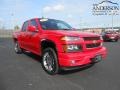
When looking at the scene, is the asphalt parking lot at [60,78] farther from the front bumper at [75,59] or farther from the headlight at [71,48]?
the headlight at [71,48]

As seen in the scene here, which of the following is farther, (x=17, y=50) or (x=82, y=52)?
(x=17, y=50)

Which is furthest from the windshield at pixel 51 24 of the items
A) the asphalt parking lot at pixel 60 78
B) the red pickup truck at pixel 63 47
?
the asphalt parking lot at pixel 60 78

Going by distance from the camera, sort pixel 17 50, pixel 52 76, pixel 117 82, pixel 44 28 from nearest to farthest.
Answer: pixel 117 82, pixel 52 76, pixel 44 28, pixel 17 50

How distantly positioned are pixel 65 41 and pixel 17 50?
583cm

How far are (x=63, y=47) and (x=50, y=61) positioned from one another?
101 centimetres

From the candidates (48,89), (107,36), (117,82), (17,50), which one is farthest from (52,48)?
(107,36)

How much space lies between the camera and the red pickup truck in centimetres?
656

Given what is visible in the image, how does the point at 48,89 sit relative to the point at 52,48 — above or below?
below

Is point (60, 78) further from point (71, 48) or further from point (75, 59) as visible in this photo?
point (71, 48)

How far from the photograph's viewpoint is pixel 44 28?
8047 millimetres

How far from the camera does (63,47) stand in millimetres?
6570

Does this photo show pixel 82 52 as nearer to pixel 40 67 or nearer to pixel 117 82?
pixel 117 82

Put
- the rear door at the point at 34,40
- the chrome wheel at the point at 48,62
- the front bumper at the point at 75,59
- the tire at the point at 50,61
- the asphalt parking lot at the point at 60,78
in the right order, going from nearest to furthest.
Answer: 1. the asphalt parking lot at the point at 60,78
2. the front bumper at the point at 75,59
3. the tire at the point at 50,61
4. the chrome wheel at the point at 48,62
5. the rear door at the point at 34,40

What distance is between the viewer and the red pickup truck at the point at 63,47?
6559 millimetres
